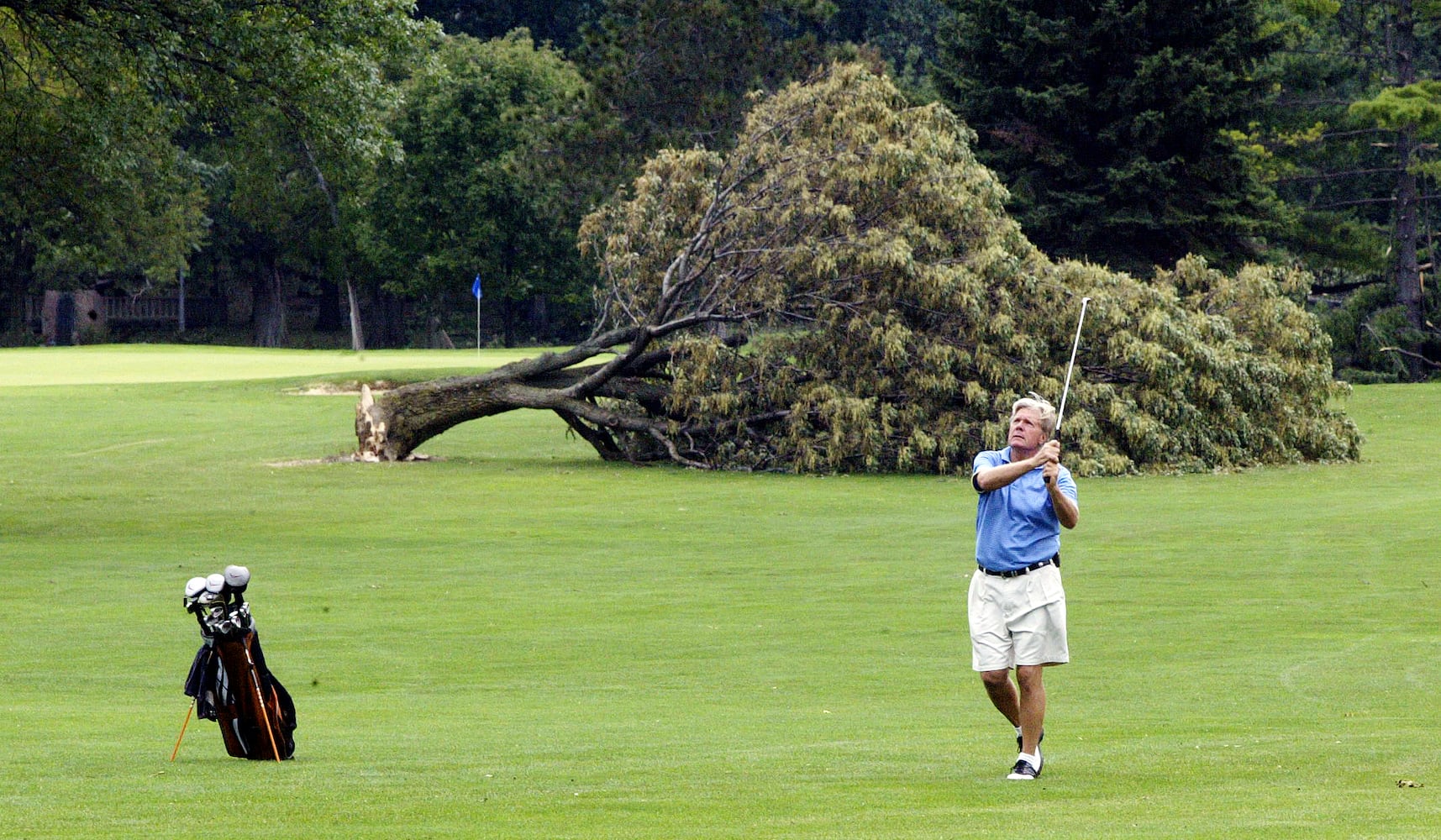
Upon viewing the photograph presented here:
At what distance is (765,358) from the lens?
3112 cm

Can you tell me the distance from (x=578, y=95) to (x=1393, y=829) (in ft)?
159

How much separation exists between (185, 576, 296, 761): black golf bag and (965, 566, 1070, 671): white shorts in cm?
354

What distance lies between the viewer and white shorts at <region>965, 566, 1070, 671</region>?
916 cm

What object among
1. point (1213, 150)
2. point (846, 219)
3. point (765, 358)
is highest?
point (1213, 150)

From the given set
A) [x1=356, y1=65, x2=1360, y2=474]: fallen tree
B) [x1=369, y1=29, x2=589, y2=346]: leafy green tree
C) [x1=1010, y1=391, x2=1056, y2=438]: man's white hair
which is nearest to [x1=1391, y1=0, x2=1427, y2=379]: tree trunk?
[x1=356, y1=65, x2=1360, y2=474]: fallen tree

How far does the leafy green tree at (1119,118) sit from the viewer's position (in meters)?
45.4

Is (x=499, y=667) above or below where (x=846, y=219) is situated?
below

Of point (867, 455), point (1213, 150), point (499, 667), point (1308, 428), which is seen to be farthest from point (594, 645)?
point (1213, 150)

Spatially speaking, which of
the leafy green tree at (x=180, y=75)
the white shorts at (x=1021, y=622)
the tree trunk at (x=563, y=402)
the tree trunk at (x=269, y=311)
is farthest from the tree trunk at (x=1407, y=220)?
the tree trunk at (x=269, y=311)

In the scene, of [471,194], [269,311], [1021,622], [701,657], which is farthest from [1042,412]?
[269,311]

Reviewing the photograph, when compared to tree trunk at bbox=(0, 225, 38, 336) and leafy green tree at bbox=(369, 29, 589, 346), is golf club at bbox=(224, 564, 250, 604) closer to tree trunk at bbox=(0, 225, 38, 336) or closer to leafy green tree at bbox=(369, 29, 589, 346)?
leafy green tree at bbox=(369, 29, 589, 346)

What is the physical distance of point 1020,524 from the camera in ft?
30.2

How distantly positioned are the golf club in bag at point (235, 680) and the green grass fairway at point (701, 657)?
0.52 ft

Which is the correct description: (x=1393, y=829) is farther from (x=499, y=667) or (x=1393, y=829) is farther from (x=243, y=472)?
(x=243, y=472)
